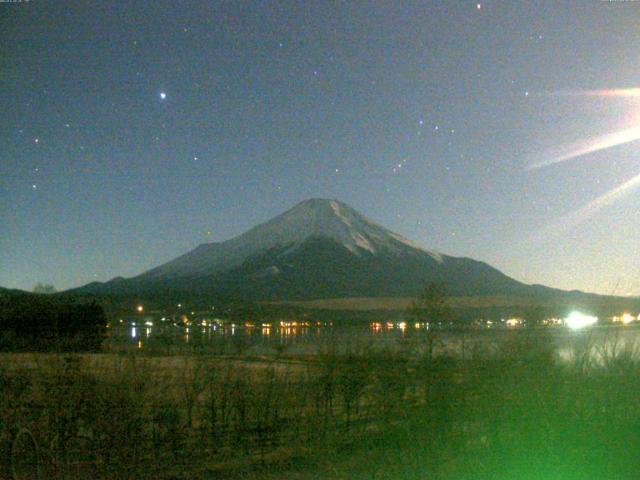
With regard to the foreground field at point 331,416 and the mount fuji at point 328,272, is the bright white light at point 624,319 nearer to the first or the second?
the foreground field at point 331,416

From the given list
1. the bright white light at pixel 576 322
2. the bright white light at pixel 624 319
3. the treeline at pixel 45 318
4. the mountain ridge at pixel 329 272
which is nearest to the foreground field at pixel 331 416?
the bright white light at pixel 576 322

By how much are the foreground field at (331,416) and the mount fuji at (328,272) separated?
69.6m

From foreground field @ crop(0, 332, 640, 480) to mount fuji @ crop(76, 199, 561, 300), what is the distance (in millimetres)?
69639

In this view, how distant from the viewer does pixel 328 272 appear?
5443 inches

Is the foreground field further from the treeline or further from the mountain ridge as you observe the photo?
the mountain ridge

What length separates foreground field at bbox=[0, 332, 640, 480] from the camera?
31.9ft

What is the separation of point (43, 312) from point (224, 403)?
22913 mm

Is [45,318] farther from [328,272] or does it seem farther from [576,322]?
[328,272]

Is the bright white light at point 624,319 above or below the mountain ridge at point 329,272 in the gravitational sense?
below

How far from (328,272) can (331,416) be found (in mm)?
122601

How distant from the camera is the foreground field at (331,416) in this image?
9711 mm

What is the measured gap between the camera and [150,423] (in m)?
13.8

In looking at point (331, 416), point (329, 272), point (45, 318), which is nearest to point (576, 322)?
point (331, 416)

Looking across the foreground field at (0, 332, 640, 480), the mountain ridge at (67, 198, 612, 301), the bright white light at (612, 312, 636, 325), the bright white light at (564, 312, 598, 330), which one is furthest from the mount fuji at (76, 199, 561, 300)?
the foreground field at (0, 332, 640, 480)
